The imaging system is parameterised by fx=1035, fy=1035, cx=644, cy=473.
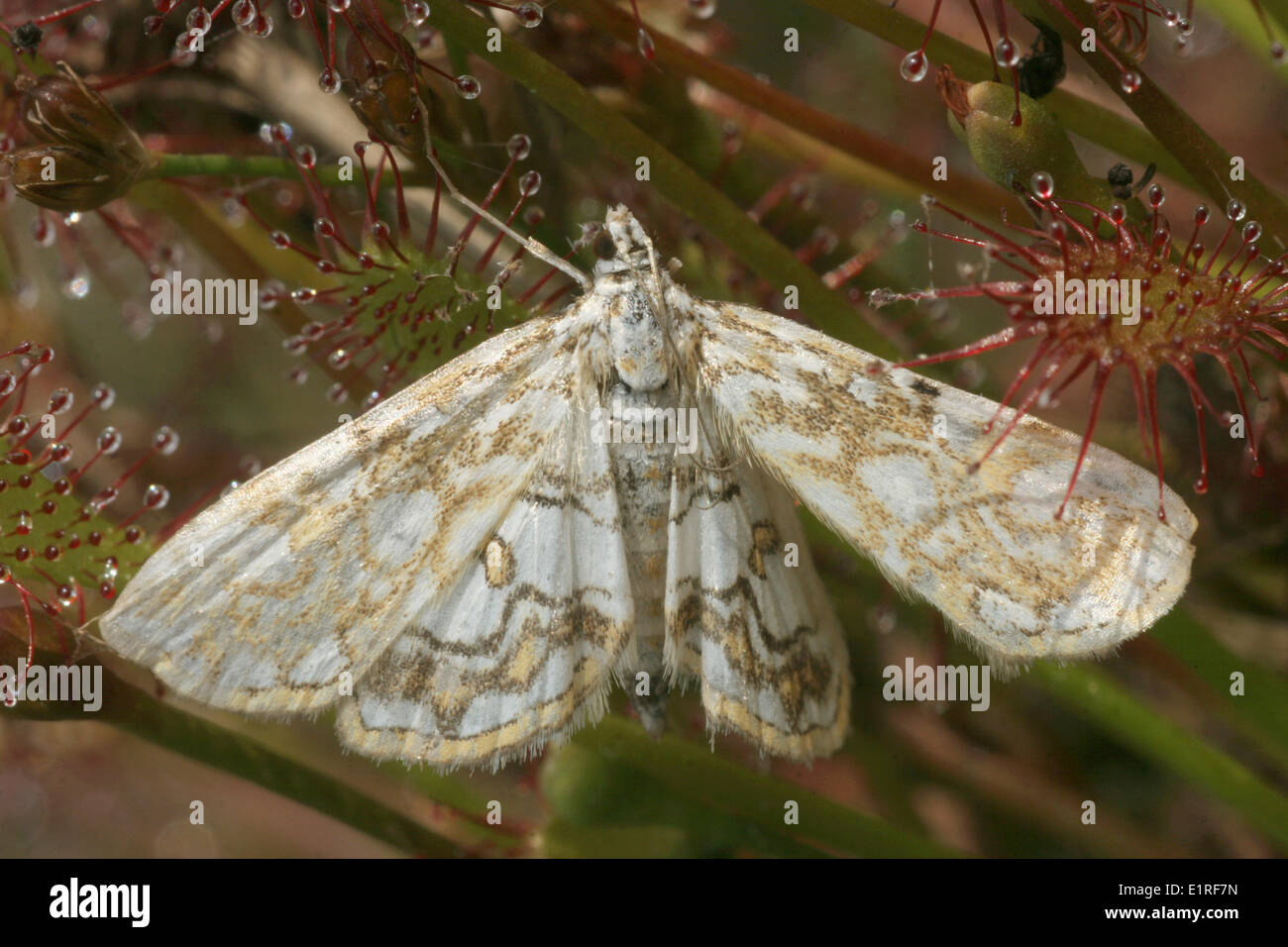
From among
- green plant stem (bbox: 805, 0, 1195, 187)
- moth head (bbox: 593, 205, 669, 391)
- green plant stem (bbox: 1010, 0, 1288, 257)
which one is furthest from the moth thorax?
green plant stem (bbox: 1010, 0, 1288, 257)

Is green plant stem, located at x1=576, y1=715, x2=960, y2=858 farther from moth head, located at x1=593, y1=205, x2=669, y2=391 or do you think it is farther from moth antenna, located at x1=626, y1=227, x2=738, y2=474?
moth head, located at x1=593, y1=205, x2=669, y2=391

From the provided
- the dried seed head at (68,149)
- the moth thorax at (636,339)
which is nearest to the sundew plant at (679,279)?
the dried seed head at (68,149)

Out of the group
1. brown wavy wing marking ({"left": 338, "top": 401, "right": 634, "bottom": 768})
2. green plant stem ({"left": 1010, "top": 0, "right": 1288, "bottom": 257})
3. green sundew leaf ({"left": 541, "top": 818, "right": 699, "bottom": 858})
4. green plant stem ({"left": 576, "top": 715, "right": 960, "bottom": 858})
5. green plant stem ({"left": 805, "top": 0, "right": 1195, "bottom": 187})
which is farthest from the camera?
green sundew leaf ({"left": 541, "top": 818, "right": 699, "bottom": 858})

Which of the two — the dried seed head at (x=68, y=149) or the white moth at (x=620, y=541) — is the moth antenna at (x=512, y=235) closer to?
the white moth at (x=620, y=541)

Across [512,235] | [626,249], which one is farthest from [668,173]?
[512,235]

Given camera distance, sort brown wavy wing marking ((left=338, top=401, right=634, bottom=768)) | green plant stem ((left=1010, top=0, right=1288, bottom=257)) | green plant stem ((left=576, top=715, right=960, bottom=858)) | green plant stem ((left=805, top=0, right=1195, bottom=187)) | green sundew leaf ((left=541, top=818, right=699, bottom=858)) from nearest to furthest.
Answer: green plant stem ((left=1010, top=0, right=1288, bottom=257)) < green plant stem ((left=805, top=0, right=1195, bottom=187)) < brown wavy wing marking ((left=338, top=401, right=634, bottom=768)) < green plant stem ((left=576, top=715, right=960, bottom=858)) < green sundew leaf ((left=541, top=818, right=699, bottom=858))
